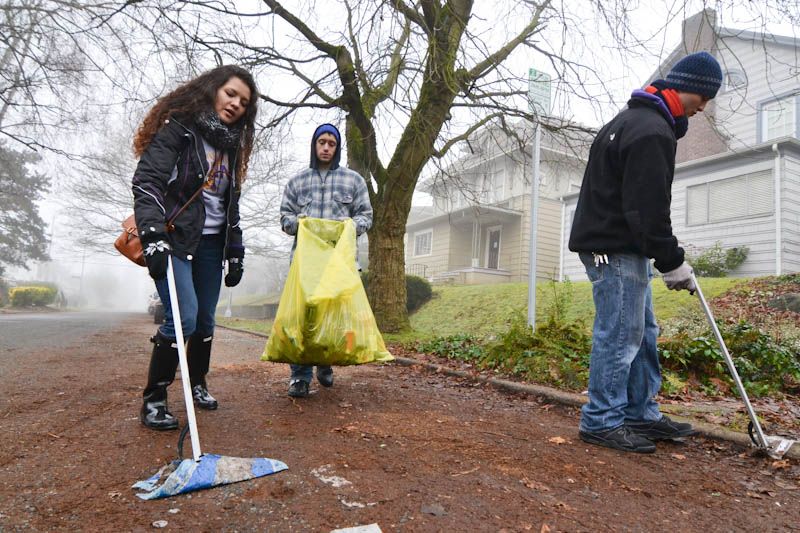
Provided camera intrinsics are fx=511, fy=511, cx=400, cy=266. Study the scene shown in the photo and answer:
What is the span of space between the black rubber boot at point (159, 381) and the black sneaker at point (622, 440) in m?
2.38

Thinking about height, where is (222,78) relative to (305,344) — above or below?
above

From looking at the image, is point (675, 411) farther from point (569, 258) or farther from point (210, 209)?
point (569, 258)

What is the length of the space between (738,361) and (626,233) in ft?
9.94

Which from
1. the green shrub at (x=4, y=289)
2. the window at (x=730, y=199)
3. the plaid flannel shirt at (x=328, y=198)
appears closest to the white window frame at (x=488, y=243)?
the window at (x=730, y=199)

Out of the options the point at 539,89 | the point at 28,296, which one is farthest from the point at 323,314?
the point at 28,296

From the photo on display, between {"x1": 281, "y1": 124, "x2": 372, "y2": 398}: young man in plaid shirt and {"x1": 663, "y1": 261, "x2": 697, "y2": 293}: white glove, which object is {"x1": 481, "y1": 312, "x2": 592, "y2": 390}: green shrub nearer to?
{"x1": 663, "y1": 261, "x2": 697, "y2": 293}: white glove

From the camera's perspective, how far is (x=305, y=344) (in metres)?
3.28

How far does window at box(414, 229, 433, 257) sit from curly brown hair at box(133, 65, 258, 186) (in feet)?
74.0

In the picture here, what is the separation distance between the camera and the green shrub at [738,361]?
4.71m

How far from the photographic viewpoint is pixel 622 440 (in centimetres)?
283

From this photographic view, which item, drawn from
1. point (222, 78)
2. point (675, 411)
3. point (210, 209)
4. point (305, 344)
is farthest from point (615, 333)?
point (222, 78)

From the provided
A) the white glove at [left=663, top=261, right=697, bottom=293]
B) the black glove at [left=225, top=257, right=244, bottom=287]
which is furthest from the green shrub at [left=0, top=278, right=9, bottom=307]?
the white glove at [left=663, top=261, right=697, bottom=293]

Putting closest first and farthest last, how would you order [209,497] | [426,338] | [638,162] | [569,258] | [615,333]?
[209,497]
[638,162]
[615,333]
[426,338]
[569,258]

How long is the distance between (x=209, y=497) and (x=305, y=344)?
139 centimetres
